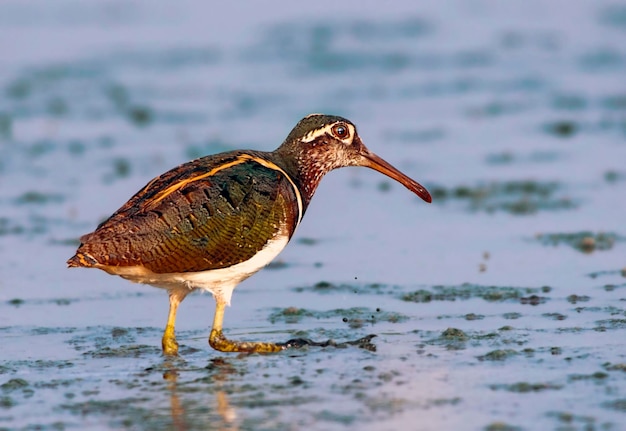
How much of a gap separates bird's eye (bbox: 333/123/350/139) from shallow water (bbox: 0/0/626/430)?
139cm

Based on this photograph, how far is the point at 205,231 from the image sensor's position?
28.1 ft

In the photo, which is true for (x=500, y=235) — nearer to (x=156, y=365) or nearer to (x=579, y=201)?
(x=579, y=201)

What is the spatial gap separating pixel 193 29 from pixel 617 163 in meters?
12.0

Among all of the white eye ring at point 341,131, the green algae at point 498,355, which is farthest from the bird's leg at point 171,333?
the green algae at point 498,355

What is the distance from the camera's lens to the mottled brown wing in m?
8.35

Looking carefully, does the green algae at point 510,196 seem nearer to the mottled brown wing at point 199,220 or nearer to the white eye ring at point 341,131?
the white eye ring at point 341,131

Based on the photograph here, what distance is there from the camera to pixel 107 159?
16.1 meters

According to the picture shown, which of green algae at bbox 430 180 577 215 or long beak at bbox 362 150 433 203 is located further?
green algae at bbox 430 180 577 215

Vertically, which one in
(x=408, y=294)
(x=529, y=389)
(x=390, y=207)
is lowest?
(x=529, y=389)

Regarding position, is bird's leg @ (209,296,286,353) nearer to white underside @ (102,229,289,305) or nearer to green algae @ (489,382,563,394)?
white underside @ (102,229,289,305)

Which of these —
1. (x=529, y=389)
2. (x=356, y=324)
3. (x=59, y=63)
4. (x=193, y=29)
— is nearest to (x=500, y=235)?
(x=356, y=324)

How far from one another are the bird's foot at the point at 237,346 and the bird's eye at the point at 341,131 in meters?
1.84

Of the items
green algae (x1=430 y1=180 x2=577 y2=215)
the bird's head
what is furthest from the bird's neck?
green algae (x1=430 y1=180 x2=577 y2=215)

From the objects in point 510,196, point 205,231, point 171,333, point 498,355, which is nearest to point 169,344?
point 171,333
